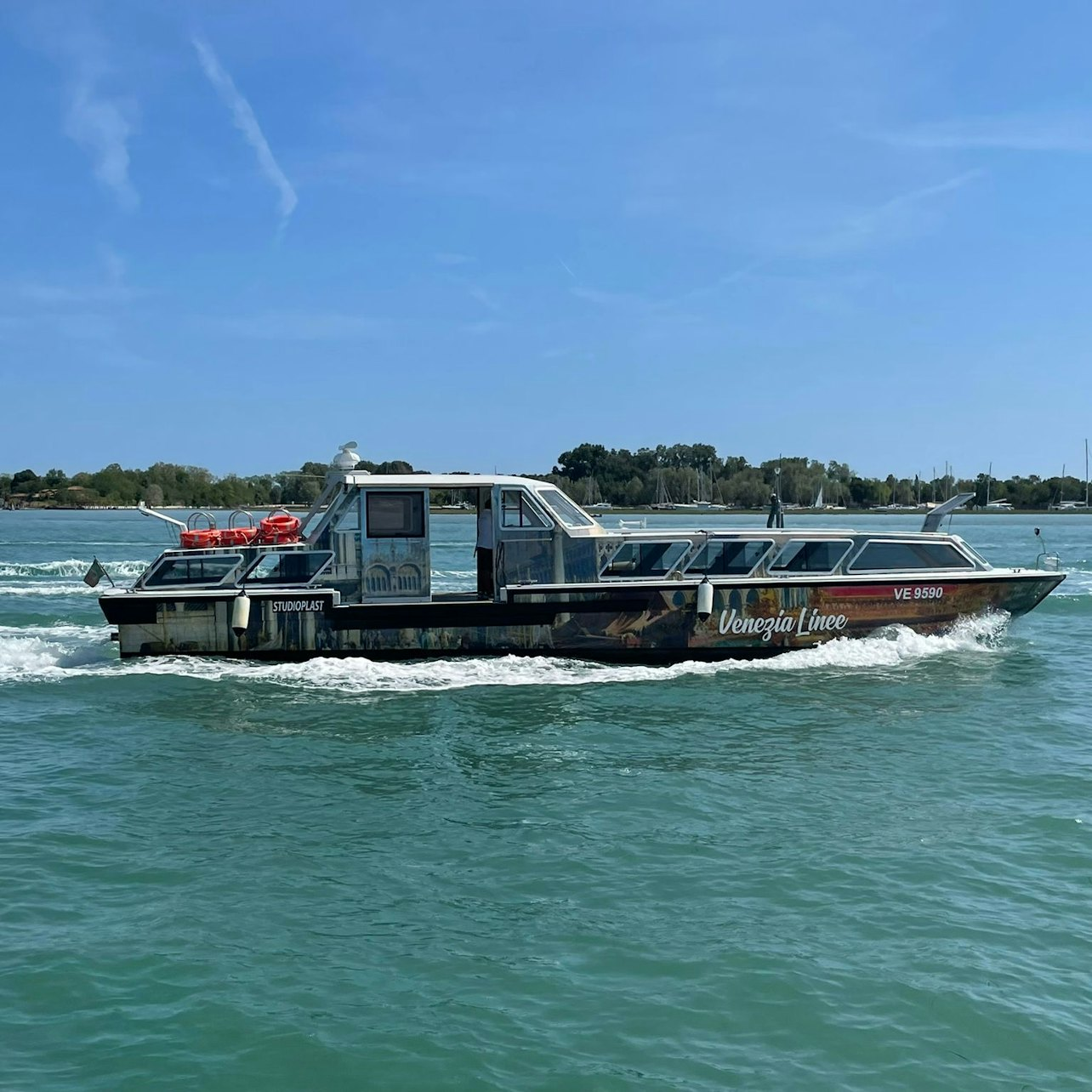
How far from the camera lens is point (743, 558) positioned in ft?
53.4

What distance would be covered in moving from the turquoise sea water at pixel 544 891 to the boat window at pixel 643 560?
2.52 metres

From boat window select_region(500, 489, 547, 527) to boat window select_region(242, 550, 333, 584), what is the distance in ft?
8.42

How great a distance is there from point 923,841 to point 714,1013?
3.26 meters

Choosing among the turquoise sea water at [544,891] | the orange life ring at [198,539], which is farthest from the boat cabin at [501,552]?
the turquoise sea water at [544,891]

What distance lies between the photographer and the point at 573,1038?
18.4ft

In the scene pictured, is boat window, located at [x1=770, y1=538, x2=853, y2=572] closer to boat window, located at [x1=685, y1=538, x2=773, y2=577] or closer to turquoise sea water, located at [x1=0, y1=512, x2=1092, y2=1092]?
boat window, located at [x1=685, y1=538, x2=773, y2=577]

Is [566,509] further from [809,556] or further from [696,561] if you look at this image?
[809,556]

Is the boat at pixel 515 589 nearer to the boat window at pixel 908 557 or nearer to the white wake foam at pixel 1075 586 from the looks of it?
the boat window at pixel 908 557

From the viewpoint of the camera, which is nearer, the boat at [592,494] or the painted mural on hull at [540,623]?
the painted mural on hull at [540,623]

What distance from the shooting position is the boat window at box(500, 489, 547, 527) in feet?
52.6

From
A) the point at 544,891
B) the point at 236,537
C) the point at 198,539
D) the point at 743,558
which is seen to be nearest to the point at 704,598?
the point at 743,558

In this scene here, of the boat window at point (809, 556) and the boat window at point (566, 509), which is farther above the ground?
the boat window at point (566, 509)

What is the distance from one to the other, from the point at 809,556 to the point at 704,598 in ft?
6.39

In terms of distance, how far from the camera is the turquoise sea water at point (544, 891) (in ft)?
18.2
